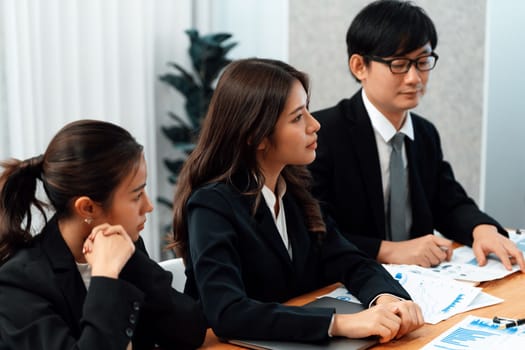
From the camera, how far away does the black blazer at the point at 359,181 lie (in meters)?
2.23

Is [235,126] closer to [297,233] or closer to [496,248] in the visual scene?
[297,233]

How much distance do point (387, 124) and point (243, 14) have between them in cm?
197

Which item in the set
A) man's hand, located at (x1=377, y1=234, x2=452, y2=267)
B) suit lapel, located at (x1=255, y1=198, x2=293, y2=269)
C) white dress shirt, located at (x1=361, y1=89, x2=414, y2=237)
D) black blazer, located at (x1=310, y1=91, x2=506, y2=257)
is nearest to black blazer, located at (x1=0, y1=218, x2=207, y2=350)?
suit lapel, located at (x1=255, y1=198, x2=293, y2=269)

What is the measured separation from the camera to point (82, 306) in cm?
134

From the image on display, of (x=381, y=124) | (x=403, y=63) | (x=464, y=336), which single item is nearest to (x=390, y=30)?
(x=403, y=63)

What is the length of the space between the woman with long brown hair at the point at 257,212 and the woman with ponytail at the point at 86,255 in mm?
117

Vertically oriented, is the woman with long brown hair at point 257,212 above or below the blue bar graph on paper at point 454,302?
above

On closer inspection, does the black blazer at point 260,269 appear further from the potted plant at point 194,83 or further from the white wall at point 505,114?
the potted plant at point 194,83

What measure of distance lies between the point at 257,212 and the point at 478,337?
1.83 ft

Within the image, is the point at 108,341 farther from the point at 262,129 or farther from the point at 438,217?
the point at 438,217

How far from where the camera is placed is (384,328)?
1377 millimetres

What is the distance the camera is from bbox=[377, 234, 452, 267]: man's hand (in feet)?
6.47

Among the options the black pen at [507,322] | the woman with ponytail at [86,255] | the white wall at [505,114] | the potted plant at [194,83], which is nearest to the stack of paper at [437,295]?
the black pen at [507,322]

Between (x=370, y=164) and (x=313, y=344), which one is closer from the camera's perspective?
(x=313, y=344)
